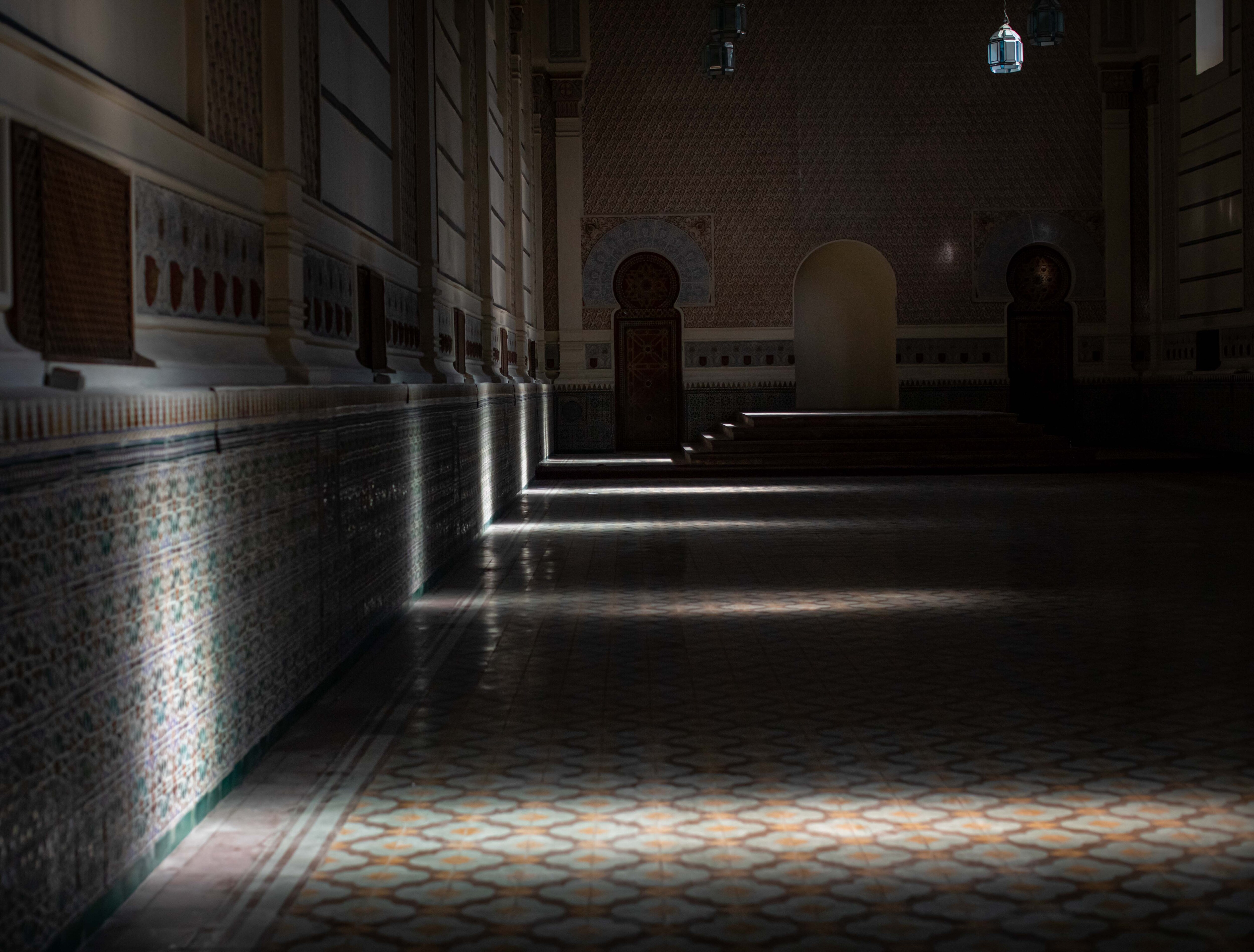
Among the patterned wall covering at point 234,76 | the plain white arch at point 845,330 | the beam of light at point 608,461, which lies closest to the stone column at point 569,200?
the beam of light at point 608,461

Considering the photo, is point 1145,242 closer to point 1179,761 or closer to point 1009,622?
point 1009,622

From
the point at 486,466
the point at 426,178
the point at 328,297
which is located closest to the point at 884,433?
the point at 486,466

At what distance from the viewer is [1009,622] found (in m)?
5.07

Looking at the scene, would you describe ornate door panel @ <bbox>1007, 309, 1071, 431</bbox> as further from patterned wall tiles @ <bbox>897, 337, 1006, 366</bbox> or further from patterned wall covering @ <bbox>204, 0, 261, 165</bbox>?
patterned wall covering @ <bbox>204, 0, 261, 165</bbox>

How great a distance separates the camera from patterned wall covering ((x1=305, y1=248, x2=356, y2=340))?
4562mm

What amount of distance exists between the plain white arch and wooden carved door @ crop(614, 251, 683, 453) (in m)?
1.45

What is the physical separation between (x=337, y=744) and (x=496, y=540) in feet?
15.1

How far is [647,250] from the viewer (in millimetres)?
15500

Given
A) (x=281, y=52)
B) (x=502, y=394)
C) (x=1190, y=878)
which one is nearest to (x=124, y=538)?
(x=1190, y=878)

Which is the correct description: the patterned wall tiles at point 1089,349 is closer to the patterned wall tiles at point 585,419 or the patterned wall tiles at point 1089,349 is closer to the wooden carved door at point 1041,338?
the wooden carved door at point 1041,338

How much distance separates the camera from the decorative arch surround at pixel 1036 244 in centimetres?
1539

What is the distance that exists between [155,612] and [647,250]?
13327mm

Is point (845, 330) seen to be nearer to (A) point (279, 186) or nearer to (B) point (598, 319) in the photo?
(B) point (598, 319)

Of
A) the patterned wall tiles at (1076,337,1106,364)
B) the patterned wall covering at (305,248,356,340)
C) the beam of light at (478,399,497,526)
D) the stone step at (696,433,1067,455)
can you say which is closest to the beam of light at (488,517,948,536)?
the beam of light at (478,399,497,526)
